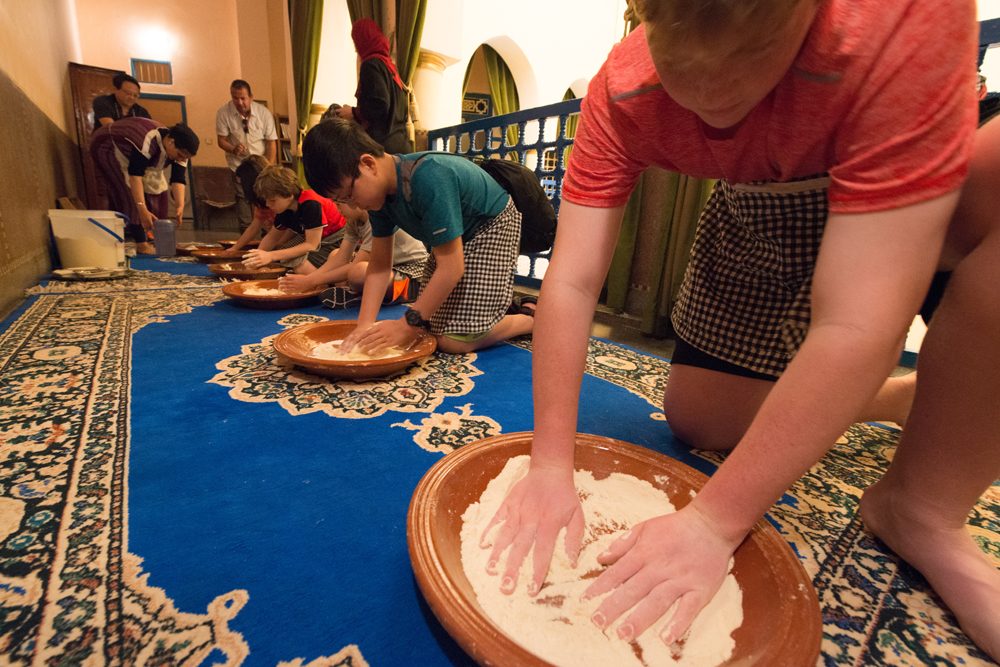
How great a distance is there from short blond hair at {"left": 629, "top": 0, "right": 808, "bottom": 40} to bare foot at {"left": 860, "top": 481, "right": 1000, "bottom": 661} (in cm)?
60

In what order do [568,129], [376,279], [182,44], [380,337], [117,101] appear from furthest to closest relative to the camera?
[182,44] < [568,129] < [117,101] < [376,279] < [380,337]

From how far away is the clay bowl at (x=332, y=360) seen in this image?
1067mm

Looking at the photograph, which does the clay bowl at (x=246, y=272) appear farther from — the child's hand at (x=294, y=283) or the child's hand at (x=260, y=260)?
the child's hand at (x=294, y=283)

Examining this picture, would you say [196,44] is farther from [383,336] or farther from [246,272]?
[383,336]

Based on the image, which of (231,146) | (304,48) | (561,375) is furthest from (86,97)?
(561,375)

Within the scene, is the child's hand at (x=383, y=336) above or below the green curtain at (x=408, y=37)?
below

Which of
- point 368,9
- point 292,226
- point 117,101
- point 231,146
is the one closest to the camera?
point 292,226

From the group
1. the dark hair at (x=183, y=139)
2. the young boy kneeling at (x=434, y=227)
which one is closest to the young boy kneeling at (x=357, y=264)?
the young boy kneeling at (x=434, y=227)

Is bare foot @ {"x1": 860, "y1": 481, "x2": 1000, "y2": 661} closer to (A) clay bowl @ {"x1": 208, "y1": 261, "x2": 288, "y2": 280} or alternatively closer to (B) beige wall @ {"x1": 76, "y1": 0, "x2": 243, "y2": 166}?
(A) clay bowl @ {"x1": 208, "y1": 261, "x2": 288, "y2": 280}

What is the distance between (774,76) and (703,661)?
519 mm

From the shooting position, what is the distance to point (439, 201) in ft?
3.99

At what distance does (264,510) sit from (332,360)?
45 centimetres

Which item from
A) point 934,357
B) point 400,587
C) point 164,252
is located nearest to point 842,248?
point 934,357

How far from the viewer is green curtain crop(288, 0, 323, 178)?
14.0 ft
